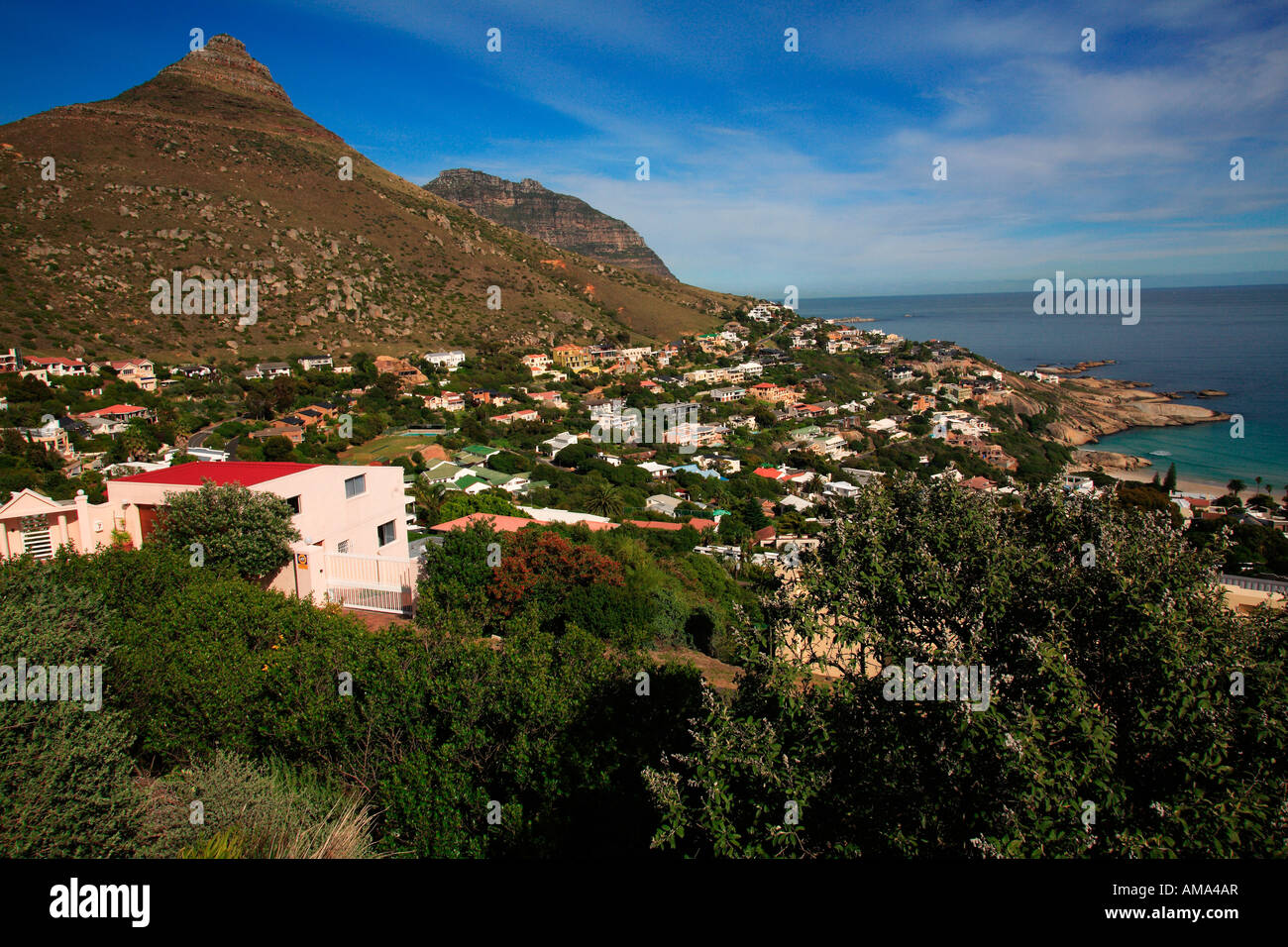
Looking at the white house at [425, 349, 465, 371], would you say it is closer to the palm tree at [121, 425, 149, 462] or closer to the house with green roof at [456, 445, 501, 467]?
the house with green roof at [456, 445, 501, 467]

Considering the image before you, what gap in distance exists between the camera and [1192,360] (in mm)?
99375

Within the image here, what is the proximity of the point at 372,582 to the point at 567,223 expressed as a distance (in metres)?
194

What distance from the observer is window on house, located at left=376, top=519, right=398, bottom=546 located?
15.2m

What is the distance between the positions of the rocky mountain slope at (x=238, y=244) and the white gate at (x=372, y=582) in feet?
148

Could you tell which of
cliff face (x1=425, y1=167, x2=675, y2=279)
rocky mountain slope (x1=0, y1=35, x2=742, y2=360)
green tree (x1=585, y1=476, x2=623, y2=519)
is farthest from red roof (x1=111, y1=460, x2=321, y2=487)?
cliff face (x1=425, y1=167, x2=675, y2=279)

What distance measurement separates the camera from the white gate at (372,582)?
11930mm

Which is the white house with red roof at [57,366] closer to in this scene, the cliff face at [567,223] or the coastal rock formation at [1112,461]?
the coastal rock formation at [1112,461]

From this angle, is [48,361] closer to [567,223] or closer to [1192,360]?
[1192,360]

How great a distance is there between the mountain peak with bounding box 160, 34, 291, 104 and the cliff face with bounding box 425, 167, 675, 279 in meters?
89.9

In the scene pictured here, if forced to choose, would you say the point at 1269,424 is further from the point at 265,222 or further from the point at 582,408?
the point at 265,222

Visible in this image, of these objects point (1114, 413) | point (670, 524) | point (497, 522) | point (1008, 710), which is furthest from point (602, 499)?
point (1114, 413)

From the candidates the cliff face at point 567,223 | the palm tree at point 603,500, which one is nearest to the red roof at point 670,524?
the palm tree at point 603,500

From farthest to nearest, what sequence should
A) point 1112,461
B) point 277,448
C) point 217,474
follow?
1. point 1112,461
2. point 277,448
3. point 217,474
